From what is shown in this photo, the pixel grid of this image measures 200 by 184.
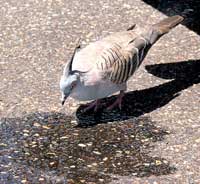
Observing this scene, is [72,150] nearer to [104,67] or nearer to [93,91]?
[93,91]

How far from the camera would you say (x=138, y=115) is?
496cm

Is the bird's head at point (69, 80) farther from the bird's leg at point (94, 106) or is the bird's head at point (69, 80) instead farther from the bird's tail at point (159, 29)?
the bird's tail at point (159, 29)

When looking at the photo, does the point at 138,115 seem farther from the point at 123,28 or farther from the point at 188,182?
the point at 123,28

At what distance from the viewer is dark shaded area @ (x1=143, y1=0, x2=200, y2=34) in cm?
655

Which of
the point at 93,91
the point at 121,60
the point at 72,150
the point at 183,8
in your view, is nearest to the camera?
the point at 72,150

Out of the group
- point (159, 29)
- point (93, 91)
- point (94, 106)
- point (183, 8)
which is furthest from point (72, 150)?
point (183, 8)

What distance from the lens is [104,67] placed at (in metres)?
4.73

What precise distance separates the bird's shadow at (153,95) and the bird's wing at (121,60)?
293 millimetres

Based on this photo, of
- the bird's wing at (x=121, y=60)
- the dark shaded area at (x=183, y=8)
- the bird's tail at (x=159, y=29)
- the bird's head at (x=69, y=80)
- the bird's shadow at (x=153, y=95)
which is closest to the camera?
the bird's head at (x=69, y=80)

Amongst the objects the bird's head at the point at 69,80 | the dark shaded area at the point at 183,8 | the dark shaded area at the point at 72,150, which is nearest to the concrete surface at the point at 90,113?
the dark shaded area at the point at 72,150

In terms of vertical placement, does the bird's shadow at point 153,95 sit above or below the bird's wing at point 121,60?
below

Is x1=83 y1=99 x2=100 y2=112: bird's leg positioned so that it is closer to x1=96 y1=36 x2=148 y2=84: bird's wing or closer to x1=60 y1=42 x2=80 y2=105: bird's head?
x1=96 y1=36 x2=148 y2=84: bird's wing

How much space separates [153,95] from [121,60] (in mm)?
569

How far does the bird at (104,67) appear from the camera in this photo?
15.1 feet
